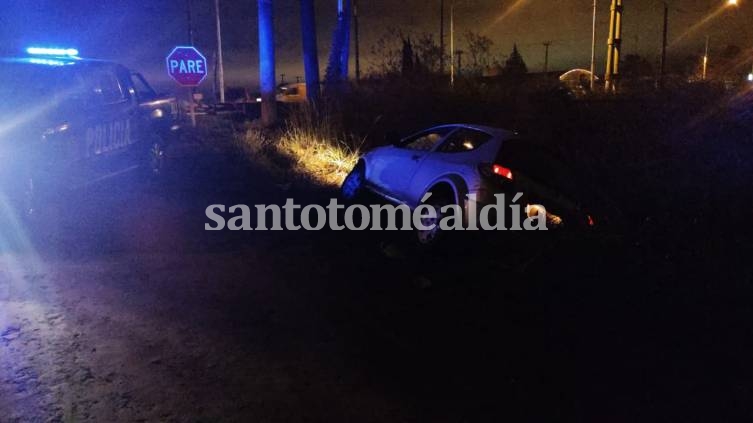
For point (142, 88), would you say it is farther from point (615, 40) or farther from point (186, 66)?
point (615, 40)

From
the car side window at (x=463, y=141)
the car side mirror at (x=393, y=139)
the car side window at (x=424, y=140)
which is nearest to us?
the car side window at (x=463, y=141)

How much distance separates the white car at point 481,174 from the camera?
285 inches

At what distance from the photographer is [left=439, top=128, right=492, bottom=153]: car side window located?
7875mm

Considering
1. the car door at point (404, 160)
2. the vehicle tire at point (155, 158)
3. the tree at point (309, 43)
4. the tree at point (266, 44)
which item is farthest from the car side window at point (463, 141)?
the tree at point (309, 43)

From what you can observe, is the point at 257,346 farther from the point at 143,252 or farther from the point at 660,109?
the point at 660,109

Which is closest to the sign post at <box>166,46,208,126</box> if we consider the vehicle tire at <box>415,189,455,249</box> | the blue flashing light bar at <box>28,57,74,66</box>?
the blue flashing light bar at <box>28,57,74,66</box>

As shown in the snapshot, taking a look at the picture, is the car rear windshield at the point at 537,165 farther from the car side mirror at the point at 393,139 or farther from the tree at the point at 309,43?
the tree at the point at 309,43

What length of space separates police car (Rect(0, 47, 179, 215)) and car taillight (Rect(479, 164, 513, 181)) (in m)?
5.29

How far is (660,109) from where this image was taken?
12.3 metres

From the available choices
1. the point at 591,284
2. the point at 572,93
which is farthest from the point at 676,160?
the point at 591,284

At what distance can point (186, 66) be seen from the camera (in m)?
16.8

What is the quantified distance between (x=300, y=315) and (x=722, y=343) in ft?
10.6

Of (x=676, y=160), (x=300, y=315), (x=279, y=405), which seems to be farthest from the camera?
(x=676, y=160)

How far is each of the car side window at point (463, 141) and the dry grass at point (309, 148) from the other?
14.5ft
